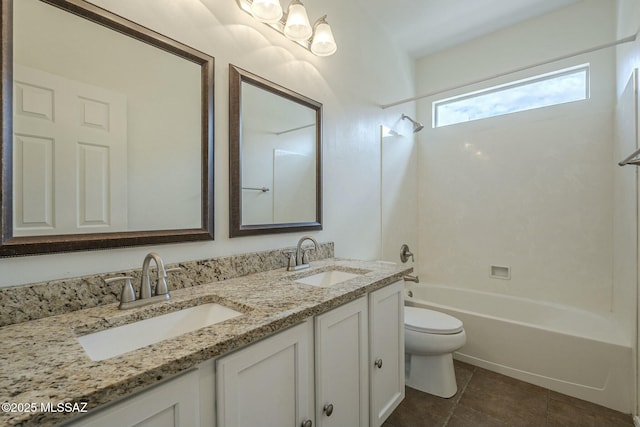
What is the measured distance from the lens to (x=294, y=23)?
1.49 meters

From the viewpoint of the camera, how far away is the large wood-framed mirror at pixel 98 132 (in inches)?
32.6

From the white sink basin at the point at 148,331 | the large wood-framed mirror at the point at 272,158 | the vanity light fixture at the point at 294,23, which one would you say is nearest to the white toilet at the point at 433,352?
the large wood-framed mirror at the point at 272,158

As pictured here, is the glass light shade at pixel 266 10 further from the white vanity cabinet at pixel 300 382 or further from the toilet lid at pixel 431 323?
the toilet lid at pixel 431 323

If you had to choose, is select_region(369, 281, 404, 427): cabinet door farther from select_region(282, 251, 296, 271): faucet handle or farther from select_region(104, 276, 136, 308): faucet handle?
select_region(104, 276, 136, 308): faucet handle

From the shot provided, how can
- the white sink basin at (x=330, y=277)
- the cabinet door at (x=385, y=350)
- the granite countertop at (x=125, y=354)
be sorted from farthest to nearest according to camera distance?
the white sink basin at (x=330, y=277) < the cabinet door at (x=385, y=350) < the granite countertop at (x=125, y=354)

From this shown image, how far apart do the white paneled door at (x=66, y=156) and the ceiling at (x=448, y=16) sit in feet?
6.71

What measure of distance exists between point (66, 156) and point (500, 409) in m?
2.38

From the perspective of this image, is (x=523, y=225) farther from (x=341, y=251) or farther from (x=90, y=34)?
(x=90, y=34)

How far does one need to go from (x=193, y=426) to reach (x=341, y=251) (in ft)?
4.78

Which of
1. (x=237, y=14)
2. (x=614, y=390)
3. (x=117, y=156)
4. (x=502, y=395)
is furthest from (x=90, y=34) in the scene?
(x=614, y=390)

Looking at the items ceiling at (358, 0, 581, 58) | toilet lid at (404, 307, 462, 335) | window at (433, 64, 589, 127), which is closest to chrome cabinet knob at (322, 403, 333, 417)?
toilet lid at (404, 307, 462, 335)

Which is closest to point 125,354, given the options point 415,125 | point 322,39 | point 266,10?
point 266,10

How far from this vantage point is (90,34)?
957 mm

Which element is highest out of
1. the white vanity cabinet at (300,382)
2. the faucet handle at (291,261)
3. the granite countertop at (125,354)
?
the faucet handle at (291,261)
